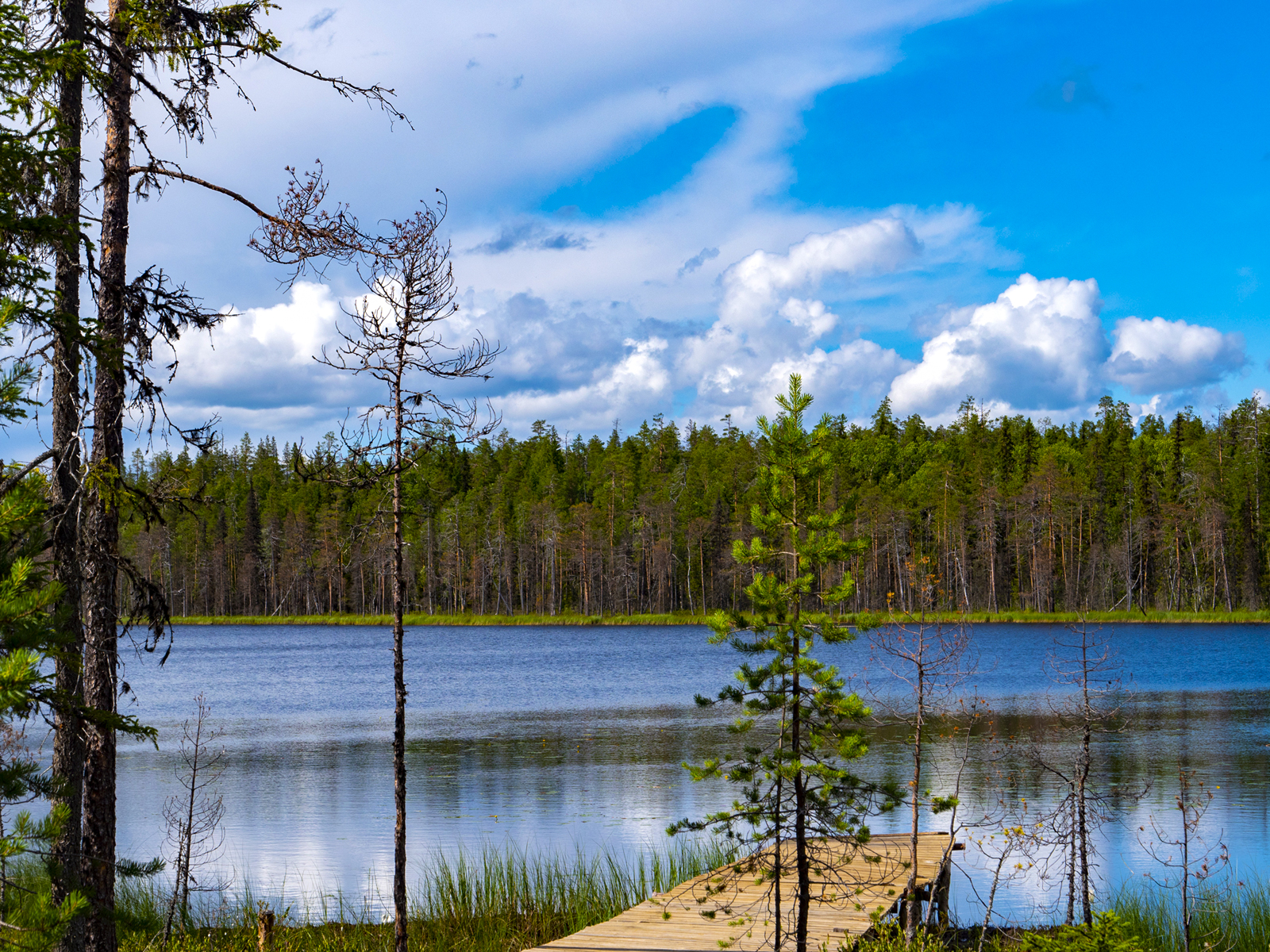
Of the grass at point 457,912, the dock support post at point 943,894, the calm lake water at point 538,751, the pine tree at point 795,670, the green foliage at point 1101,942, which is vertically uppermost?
the pine tree at point 795,670

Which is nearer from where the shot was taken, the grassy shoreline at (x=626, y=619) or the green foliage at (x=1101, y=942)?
the green foliage at (x=1101, y=942)

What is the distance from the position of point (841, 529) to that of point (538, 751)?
73224 millimetres

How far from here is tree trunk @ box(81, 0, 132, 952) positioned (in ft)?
27.8

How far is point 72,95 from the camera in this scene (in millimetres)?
8914

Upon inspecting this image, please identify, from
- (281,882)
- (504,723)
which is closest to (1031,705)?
(504,723)

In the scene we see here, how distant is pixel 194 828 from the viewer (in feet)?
56.2

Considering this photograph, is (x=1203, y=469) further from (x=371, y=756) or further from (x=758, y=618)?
(x=758, y=618)

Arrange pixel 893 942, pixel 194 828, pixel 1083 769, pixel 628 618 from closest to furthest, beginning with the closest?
pixel 893 942 < pixel 1083 769 < pixel 194 828 < pixel 628 618

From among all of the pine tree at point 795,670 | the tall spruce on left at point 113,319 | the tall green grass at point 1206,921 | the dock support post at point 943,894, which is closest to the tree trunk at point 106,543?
the tall spruce on left at point 113,319

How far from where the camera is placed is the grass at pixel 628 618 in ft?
249

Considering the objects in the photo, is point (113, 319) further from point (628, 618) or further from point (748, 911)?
point (628, 618)

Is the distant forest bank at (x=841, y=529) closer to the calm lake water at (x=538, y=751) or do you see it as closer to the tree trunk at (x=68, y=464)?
the calm lake water at (x=538, y=751)

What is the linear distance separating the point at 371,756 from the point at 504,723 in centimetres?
646

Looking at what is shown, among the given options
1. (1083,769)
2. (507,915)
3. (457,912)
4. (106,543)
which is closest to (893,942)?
(1083,769)
